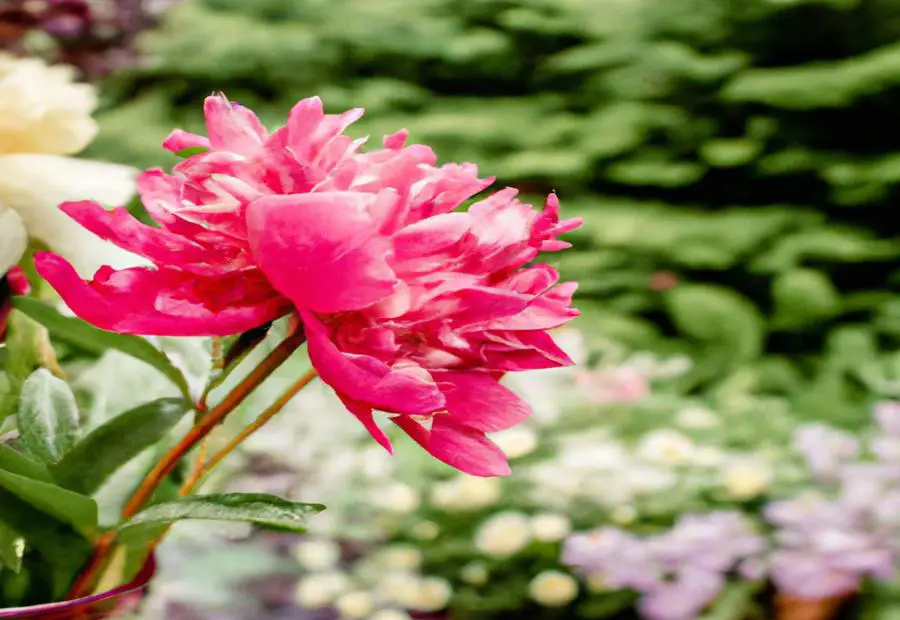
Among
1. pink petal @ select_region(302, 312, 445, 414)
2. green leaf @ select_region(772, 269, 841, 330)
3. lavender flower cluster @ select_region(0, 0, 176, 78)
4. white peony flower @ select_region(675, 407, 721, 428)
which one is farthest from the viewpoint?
green leaf @ select_region(772, 269, 841, 330)

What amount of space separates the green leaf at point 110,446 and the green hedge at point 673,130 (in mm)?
1519

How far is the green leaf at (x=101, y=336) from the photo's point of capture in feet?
0.91

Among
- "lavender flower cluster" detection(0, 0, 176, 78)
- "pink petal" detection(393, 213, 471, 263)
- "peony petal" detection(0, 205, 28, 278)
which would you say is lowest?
"pink petal" detection(393, 213, 471, 263)

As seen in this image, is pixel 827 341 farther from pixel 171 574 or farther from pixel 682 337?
pixel 171 574

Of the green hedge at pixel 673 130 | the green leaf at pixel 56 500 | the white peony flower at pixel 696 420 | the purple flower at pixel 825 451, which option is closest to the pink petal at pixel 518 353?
the green leaf at pixel 56 500

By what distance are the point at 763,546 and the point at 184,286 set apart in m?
0.95

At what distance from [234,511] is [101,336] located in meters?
0.09

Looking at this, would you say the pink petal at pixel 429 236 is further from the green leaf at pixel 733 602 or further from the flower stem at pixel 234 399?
the green leaf at pixel 733 602

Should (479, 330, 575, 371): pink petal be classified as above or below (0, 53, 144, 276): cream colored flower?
below

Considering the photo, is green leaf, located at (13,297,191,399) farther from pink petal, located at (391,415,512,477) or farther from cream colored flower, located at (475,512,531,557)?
cream colored flower, located at (475,512,531,557)

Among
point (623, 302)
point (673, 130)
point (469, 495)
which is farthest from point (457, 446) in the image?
point (673, 130)

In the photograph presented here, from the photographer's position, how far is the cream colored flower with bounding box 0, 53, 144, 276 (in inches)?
10.9

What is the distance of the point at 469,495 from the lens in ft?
3.75

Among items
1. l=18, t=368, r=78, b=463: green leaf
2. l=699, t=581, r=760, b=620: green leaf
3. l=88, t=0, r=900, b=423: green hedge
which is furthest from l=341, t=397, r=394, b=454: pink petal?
l=88, t=0, r=900, b=423: green hedge
